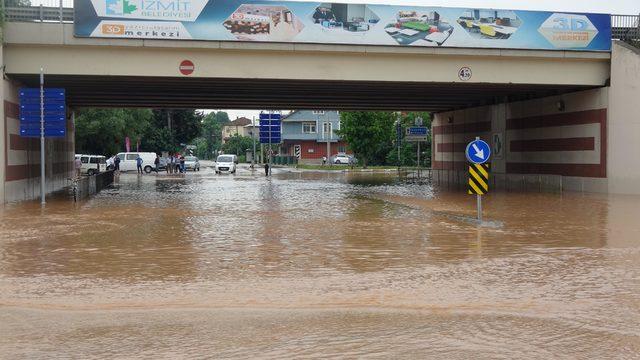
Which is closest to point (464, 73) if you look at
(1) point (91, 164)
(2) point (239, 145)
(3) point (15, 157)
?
(3) point (15, 157)

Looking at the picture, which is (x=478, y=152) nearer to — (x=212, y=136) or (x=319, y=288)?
(x=319, y=288)

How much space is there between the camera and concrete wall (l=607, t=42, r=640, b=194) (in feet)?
90.5

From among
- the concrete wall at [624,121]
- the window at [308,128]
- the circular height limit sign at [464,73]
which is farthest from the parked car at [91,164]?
the window at [308,128]

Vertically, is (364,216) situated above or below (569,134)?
below

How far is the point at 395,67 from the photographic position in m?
26.5

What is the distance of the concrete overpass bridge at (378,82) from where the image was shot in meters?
24.5

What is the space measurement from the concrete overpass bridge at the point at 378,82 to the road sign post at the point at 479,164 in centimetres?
976

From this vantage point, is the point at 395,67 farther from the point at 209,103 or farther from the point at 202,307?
the point at 202,307

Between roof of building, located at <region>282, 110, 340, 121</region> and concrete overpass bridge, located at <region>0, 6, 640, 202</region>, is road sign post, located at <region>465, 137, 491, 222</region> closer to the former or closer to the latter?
concrete overpass bridge, located at <region>0, 6, 640, 202</region>

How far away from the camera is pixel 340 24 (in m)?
25.6

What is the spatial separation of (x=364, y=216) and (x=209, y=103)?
22026 mm

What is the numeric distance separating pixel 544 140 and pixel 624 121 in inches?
207

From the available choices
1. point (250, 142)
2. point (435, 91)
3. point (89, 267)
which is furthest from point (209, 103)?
point (250, 142)

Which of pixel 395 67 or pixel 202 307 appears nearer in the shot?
pixel 202 307
